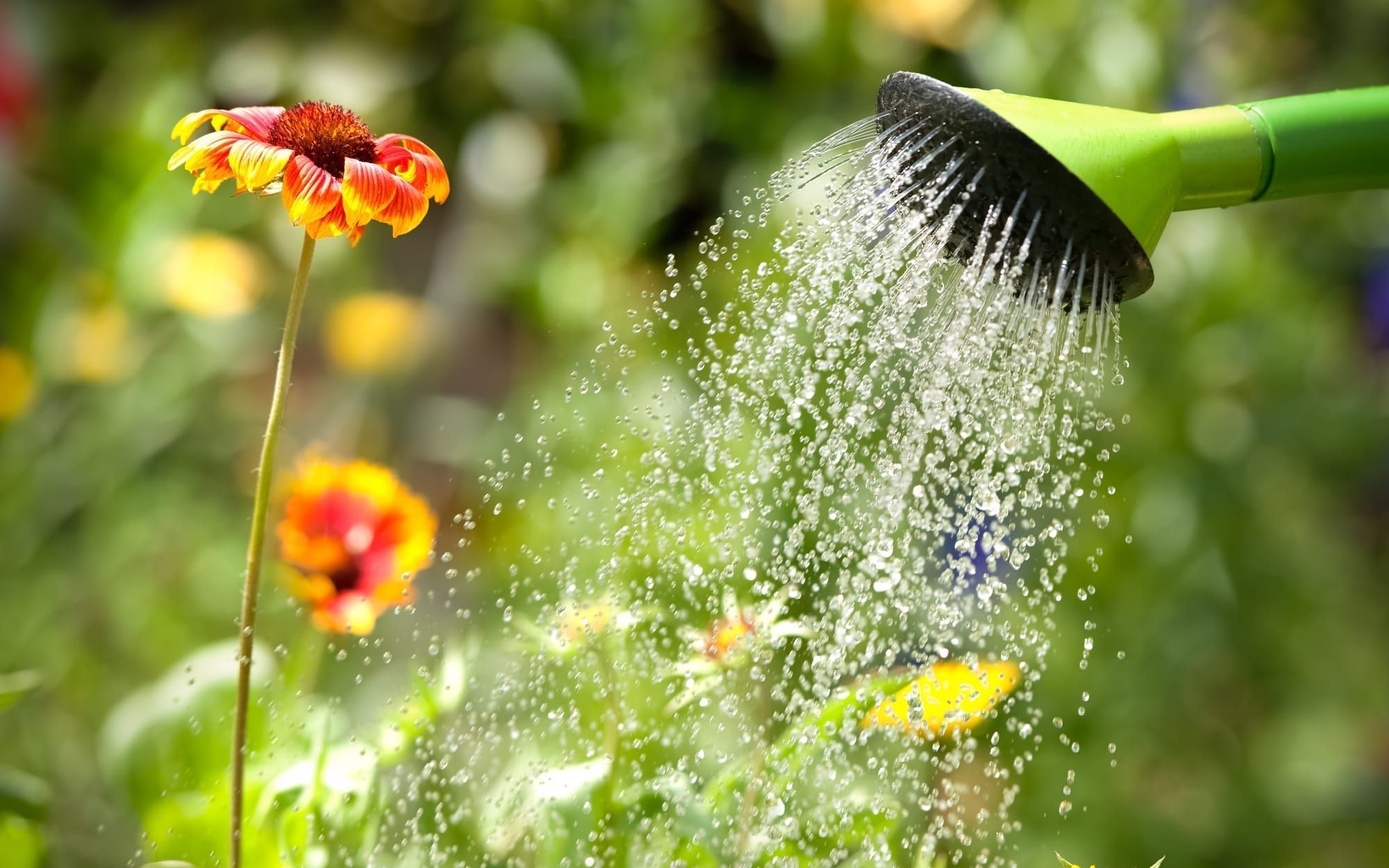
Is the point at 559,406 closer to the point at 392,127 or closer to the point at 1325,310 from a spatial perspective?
the point at 392,127

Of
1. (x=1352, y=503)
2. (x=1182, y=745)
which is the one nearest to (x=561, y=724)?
(x=1182, y=745)

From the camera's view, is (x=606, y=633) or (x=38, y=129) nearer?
(x=606, y=633)

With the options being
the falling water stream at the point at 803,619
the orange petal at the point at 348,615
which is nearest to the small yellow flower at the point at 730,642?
the falling water stream at the point at 803,619

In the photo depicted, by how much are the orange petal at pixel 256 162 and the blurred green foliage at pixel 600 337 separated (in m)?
0.70

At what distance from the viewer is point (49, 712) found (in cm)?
111

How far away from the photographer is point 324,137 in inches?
17.8

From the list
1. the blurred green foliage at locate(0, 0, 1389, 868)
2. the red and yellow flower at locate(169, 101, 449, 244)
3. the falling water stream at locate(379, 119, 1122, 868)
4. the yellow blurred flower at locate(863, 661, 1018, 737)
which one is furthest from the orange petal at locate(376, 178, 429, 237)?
the blurred green foliage at locate(0, 0, 1389, 868)

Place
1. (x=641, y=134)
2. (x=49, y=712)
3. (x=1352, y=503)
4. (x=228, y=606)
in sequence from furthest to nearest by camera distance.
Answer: (x=1352, y=503) < (x=641, y=134) < (x=228, y=606) < (x=49, y=712)

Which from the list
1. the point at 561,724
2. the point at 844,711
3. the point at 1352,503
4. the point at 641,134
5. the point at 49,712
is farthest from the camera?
the point at 1352,503

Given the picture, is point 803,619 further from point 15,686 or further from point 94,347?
point 94,347

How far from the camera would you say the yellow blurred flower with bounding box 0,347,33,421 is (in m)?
1.41

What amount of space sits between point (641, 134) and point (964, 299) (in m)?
1.10

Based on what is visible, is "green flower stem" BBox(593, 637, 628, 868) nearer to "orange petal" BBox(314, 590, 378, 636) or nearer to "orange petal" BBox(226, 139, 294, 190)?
"orange petal" BBox(314, 590, 378, 636)

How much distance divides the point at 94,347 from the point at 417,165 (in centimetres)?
117
